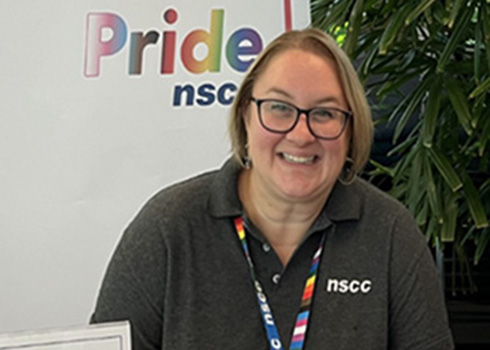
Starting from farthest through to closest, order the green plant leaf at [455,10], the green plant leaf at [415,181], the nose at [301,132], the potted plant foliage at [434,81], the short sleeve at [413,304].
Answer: the green plant leaf at [415,181], the potted plant foliage at [434,81], the green plant leaf at [455,10], the short sleeve at [413,304], the nose at [301,132]

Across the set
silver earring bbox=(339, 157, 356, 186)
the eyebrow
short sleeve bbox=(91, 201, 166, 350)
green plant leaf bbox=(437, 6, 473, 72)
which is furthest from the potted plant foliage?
short sleeve bbox=(91, 201, 166, 350)

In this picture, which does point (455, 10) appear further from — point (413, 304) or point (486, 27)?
point (413, 304)

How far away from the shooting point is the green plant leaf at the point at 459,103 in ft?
6.58

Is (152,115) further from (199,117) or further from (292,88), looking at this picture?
(292,88)

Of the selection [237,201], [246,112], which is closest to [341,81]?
[246,112]

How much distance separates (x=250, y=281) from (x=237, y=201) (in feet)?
0.53

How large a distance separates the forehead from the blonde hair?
11 millimetres

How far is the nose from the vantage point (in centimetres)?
139

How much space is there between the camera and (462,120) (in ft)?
6.56

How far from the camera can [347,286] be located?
1484 millimetres

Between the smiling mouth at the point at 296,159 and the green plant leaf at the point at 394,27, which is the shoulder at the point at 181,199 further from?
the green plant leaf at the point at 394,27

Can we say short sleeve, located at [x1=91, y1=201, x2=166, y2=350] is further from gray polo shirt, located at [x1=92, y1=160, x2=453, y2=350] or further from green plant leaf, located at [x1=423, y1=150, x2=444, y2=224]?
green plant leaf, located at [x1=423, y1=150, x2=444, y2=224]

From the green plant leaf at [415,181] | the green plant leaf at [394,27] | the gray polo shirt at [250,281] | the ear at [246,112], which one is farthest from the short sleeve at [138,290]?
the green plant leaf at [415,181]

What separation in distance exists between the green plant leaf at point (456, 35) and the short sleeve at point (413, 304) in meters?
0.75
